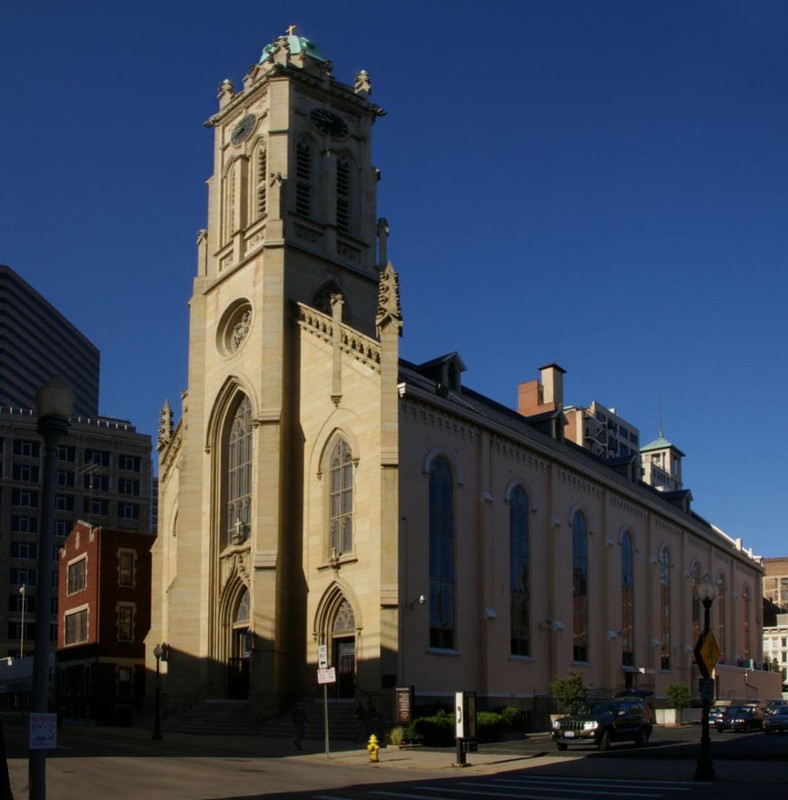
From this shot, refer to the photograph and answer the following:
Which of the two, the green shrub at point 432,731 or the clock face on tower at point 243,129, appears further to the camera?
the clock face on tower at point 243,129

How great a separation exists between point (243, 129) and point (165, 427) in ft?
51.5

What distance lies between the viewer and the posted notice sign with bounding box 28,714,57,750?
12008 mm

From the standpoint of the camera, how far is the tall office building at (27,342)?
566ft

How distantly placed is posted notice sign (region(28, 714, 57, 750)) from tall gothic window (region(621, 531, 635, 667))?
50.0 m

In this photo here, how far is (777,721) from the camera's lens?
44094 millimetres

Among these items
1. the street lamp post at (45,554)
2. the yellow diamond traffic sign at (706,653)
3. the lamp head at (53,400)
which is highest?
the lamp head at (53,400)

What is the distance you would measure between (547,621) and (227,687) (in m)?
14.5

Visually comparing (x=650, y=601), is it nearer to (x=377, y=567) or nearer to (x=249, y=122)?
(x=377, y=567)

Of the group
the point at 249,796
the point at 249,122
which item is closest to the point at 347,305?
the point at 249,122

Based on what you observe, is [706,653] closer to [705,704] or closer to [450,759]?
[705,704]

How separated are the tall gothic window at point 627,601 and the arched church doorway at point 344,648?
21.1m

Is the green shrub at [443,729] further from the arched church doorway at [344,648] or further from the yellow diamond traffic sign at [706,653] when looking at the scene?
the yellow diamond traffic sign at [706,653]

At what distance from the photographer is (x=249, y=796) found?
20.8 metres

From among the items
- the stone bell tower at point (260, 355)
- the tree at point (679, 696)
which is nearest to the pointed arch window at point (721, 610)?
the tree at point (679, 696)
